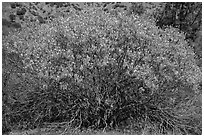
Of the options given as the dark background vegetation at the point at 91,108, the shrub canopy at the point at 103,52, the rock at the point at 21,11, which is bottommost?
the dark background vegetation at the point at 91,108

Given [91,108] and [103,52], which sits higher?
[103,52]

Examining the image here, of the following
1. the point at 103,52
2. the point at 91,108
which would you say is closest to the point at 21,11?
the point at 91,108

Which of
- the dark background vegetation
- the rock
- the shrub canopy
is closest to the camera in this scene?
the shrub canopy

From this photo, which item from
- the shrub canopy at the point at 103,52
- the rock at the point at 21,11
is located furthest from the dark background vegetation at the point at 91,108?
the rock at the point at 21,11

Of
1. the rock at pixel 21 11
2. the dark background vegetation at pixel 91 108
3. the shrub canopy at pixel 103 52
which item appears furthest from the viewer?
the rock at pixel 21 11

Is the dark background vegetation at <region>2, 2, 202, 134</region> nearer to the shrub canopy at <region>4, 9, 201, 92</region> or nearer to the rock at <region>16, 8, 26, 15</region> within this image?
the shrub canopy at <region>4, 9, 201, 92</region>

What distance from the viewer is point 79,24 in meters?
13.9

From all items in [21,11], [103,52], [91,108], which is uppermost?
[21,11]

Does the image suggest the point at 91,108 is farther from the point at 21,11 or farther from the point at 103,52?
the point at 21,11

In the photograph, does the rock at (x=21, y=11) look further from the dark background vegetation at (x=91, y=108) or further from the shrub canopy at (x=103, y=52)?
the shrub canopy at (x=103, y=52)

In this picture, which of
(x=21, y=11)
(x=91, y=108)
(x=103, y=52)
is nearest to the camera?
(x=103, y=52)

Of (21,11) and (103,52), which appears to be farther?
(21,11)

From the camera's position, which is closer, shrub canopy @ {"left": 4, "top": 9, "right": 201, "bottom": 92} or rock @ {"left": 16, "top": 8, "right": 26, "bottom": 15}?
shrub canopy @ {"left": 4, "top": 9, "right": 201, "bottom": 92}

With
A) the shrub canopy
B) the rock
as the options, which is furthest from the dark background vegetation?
→ the rock
